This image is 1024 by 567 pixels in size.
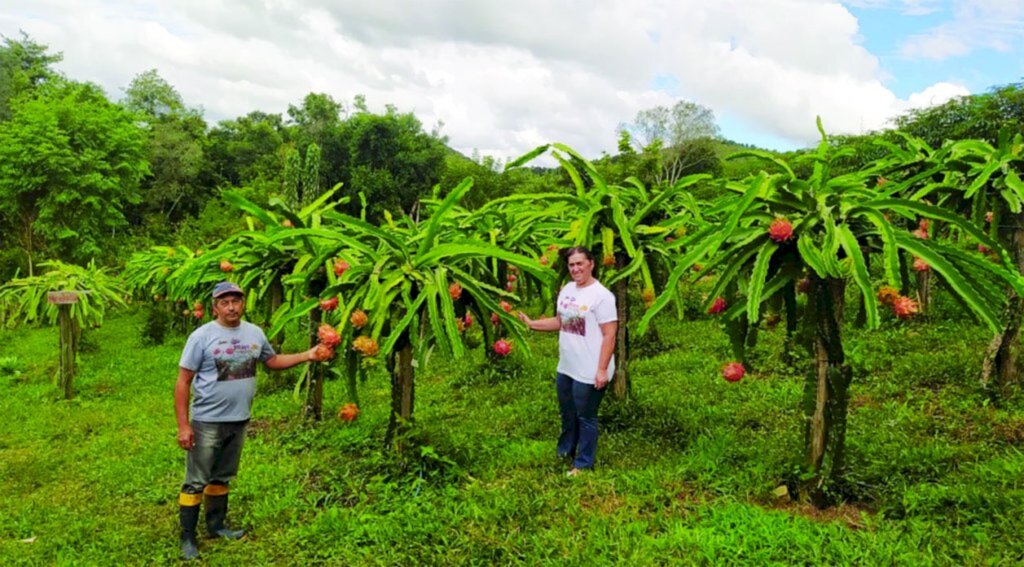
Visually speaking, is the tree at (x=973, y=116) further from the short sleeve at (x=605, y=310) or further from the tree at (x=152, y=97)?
the tree at (x=152, y=97)

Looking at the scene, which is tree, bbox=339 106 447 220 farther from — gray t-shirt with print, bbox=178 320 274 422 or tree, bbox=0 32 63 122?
gray t-shirt with print, bbox=178 320 274 422

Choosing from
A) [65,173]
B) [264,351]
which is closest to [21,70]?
[65,173]

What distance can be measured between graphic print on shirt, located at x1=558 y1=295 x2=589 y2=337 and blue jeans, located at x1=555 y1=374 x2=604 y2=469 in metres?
0.31

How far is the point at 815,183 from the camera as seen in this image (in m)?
3.13

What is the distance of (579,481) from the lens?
3672 millimetres

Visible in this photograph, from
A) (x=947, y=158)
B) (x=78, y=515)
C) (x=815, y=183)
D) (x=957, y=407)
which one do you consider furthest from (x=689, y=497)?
(x=78, y=515)

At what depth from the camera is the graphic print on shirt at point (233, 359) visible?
3.19 meters

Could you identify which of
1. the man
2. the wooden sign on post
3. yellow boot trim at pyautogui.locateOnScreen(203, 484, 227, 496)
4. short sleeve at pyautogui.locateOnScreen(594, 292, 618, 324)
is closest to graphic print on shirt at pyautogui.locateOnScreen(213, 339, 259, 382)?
the man

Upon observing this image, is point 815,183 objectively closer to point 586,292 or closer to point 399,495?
point 586,292

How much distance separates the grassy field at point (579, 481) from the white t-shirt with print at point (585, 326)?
69 cm

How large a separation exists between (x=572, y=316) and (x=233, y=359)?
6.37ft

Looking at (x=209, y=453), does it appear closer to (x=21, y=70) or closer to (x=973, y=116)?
(x=973, y=116)

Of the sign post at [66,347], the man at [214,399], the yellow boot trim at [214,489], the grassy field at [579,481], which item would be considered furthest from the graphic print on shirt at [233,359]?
the sign post at [66,347]

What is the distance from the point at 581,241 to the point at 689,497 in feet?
5.73
